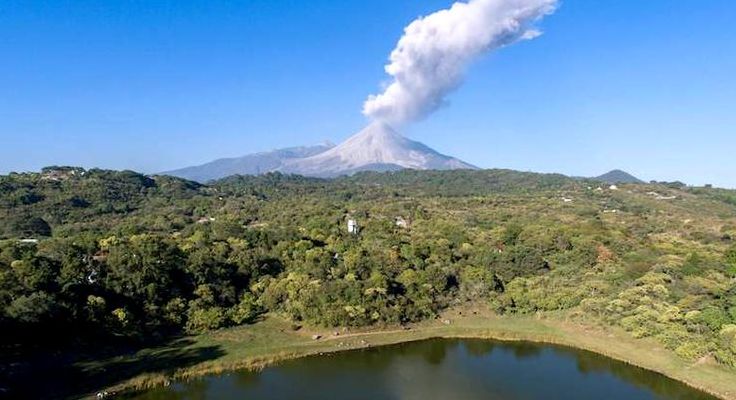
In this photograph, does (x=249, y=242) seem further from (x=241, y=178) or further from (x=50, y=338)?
(x=241, y=178)

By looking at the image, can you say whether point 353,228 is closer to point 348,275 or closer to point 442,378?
point 348,275

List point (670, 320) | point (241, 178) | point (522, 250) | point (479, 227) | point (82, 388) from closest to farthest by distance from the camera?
point (82, 388) < point (670, 320) < point (522, 250) < point (479, 227) < point (241, 178)

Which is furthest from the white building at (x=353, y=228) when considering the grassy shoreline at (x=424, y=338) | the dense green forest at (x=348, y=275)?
the grassy shoreline at (x=424, y=338)

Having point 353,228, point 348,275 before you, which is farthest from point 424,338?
point 353,228

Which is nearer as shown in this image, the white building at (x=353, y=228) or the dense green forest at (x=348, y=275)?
the dense green forest at (x=348, y=275)

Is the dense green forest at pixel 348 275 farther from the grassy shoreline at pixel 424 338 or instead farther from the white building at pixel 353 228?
the grassy shoreline at pixel 424 338

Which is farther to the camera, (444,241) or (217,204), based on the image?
(217,204)

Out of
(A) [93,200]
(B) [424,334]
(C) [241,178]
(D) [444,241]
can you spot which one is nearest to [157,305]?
(B) [424,334]
